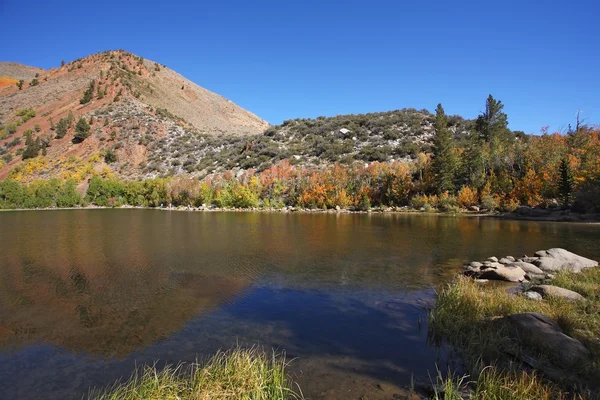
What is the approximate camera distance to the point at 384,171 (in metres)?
51.1

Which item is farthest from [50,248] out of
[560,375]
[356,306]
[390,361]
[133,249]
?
[560,375]

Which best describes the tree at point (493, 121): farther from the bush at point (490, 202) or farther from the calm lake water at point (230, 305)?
the calm lake water at point (230, 305)

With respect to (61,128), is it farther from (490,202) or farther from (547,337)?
(547,337)

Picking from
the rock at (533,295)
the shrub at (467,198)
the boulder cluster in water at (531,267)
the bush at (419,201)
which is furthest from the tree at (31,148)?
the rock at (533,295)

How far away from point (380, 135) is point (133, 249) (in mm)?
60316

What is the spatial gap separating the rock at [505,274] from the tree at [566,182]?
2948 centimetres

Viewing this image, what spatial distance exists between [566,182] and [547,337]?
36.5 metres

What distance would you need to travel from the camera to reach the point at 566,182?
115ft

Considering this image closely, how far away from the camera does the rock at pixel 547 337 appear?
6305 mm

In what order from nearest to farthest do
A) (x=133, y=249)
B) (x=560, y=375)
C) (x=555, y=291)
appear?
(x=560, y=375)
(x=555, y=291)
(x=133, y=249)

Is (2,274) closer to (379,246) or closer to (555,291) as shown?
(379,246)

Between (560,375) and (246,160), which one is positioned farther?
(246,160)

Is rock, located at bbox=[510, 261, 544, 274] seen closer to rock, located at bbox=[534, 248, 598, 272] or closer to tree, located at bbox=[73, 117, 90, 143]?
rock, located at bbox=[534, 248, 598, 272]

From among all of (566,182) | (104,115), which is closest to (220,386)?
(566,182)
